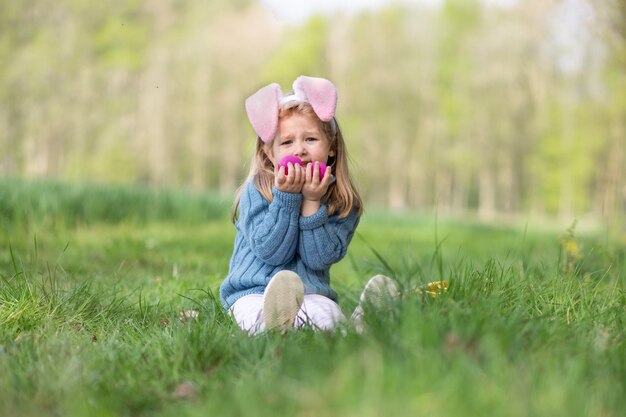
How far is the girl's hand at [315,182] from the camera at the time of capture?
102 inches

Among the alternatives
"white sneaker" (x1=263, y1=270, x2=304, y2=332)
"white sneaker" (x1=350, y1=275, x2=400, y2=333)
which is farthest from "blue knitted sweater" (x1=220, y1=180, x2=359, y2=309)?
"white sneaker" (x1=350, y1=275, x2=400, y2=333)

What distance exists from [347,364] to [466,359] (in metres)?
0.25

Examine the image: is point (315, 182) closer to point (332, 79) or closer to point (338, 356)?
point (338, 356)

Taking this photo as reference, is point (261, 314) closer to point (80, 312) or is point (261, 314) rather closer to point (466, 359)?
point (80, 312)

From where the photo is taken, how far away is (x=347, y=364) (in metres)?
1.45

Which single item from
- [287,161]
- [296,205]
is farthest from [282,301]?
[287,161]

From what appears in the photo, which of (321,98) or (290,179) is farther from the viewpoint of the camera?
(321,98)

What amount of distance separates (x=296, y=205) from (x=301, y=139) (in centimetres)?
26

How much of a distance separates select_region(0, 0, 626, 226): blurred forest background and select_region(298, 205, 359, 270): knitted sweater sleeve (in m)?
19.1

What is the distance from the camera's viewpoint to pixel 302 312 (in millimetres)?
2521

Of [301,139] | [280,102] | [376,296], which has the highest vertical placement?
[280,102]

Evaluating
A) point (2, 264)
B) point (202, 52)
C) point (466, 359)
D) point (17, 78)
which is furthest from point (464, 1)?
point (466, 359)

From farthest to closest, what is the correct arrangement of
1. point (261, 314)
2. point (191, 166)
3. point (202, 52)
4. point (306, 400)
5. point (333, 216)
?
point (191, 166) → point (202, 52) → point (333, 216) → point (261, 314) → point (306, 400)

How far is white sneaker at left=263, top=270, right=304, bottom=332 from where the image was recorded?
2311 millimetres
